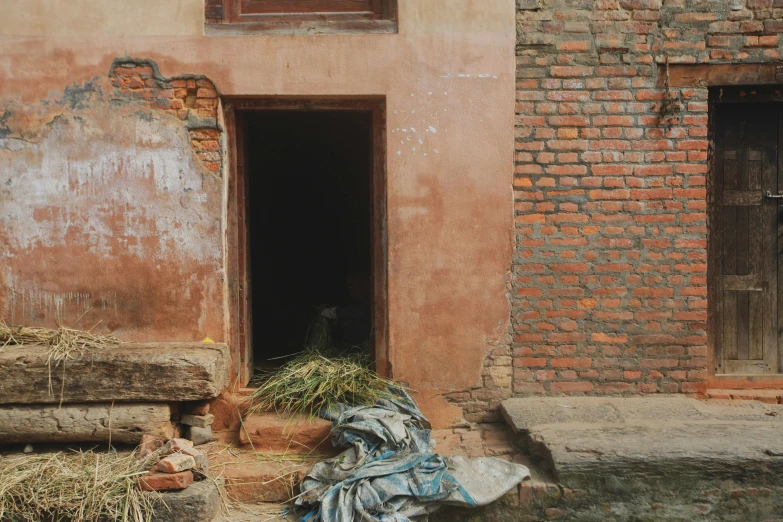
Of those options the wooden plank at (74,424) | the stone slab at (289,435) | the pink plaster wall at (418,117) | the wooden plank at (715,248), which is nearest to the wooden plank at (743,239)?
the wooden plank at (715,248)

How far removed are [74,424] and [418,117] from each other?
2.98 meters

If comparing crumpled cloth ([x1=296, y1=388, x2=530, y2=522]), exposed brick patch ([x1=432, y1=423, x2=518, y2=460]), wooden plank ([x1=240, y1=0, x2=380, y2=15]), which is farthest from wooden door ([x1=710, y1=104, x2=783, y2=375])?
wooden plank ([x1=240, y1=0, x2=380, y2=15])

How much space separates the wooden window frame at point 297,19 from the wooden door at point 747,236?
8.44 feet

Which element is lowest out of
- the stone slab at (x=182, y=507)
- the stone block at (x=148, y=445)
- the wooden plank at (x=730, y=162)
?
the stone slab at (x=182, y=507)

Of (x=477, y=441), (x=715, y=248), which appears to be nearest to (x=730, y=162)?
(x=715, y=248)

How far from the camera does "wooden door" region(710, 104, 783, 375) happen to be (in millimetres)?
4809

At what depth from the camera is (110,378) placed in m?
4.07

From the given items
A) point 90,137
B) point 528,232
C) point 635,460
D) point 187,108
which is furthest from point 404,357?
point 90,137

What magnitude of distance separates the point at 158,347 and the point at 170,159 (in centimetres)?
129

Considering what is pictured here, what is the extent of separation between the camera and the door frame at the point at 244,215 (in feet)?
15.1

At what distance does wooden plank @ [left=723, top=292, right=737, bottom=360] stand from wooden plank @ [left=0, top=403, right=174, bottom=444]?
13.4 feet

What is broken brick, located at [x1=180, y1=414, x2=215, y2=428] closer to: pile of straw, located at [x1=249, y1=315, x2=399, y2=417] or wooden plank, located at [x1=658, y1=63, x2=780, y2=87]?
pile of straw, located at [x1=249, y1=315, x2=399, y2=417]

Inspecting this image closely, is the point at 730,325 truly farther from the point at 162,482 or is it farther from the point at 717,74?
the point at 162,482

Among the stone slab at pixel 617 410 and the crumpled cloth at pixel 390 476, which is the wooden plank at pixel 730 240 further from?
the crumpled cloth at pixel 390 476
